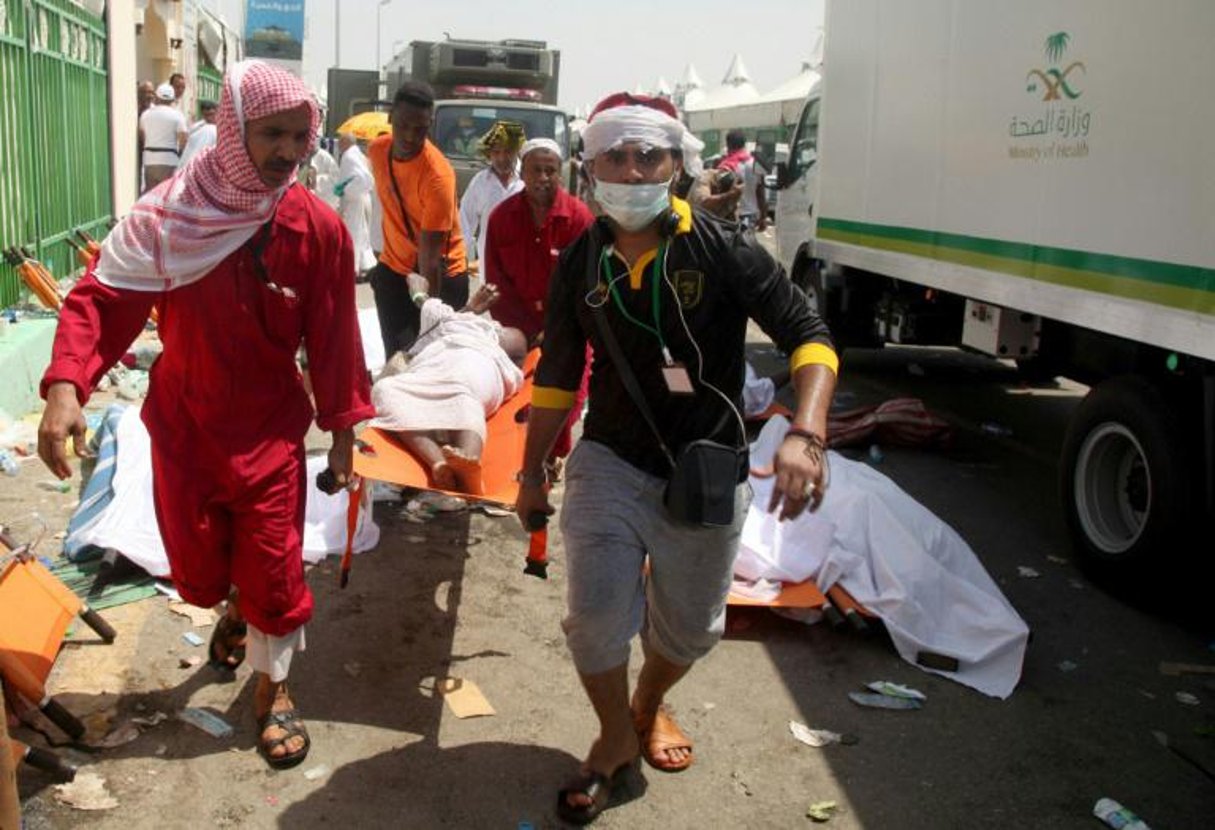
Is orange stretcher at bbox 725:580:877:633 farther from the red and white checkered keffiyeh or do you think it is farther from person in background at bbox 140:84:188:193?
person in background at bbox 140:84:188:193

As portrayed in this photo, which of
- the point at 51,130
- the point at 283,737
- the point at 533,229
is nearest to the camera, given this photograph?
the point at 283,737

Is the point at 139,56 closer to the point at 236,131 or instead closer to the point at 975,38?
the point at 975,38

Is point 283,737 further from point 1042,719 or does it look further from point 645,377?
point 1042,719

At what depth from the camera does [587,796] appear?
316 cm

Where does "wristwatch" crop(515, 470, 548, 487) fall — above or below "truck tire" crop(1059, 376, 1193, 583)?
above

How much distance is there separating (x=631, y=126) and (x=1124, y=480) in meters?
3.38

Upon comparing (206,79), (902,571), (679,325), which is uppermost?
(206,79)

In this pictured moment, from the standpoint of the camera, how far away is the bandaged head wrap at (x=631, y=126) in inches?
118

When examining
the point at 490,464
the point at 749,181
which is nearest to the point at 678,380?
the point at 490,464

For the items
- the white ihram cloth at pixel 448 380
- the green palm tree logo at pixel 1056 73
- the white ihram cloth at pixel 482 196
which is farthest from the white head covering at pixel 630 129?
the white ihram cloth at pixel 482 196

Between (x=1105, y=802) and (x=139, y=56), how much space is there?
72.5ft

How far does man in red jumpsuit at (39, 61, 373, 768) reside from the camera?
307 cm

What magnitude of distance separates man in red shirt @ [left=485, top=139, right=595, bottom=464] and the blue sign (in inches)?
1190

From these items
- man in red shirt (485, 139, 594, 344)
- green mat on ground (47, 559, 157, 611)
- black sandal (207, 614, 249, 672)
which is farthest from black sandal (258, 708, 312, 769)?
man in red shirt (485, 139, 594, 344)
